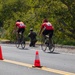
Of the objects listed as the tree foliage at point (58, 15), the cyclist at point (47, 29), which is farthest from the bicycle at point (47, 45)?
the tree foliage at point (58, 15)

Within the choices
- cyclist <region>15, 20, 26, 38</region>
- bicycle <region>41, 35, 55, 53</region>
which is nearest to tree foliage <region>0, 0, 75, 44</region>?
cyclist <region>15, 20, 26, 38</region>

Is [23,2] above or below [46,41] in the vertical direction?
above

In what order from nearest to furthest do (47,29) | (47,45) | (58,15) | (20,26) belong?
(47,29), (47,45), (20,26), (58,15)

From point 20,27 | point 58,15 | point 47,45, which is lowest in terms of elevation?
point 47,45

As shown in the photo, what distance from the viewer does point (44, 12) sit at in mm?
29359

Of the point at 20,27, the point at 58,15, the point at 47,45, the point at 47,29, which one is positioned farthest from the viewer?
the point at 58,15

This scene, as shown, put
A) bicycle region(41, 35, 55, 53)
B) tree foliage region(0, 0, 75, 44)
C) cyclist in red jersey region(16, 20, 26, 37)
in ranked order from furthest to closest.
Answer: tree foliage region(0, 0, 75, 44)
cyclist in red jersey region(16, 20, 26, 37)
bicycle region(41, 35, 55, 53)

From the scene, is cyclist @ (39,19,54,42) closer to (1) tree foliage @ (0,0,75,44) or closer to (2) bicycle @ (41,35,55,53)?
(2) bicycle @ (41,35,55,53)

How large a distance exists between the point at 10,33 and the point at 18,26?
1301 centimetres

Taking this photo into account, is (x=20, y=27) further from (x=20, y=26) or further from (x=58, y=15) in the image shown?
(x=58, y=15)

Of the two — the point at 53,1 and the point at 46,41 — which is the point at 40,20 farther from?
the point at 46,41

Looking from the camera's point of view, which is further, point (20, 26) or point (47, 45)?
point (20, 26)

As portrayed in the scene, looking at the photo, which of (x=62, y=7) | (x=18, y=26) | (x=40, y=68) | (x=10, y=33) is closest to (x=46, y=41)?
(x=18, y=26)

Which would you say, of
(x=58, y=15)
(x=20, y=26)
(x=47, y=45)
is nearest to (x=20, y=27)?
(x=20, y=26)
